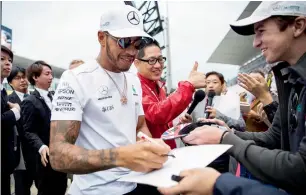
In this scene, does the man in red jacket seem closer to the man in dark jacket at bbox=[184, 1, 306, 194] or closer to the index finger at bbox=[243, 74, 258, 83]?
the index finger at bbox=[243, 74, 258, 83]

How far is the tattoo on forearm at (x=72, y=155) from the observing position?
1.29m

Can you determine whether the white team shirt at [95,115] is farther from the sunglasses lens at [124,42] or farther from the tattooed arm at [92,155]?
the sunglasses lens at [124,42]

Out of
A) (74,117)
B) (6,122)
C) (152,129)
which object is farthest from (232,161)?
(6,122)

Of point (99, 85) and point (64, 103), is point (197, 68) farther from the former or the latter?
point (64, 103)

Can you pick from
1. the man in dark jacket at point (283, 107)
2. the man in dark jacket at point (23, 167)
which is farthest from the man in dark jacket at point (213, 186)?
the man in dark jacket at point (23, 167)

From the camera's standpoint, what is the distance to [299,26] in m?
1.34

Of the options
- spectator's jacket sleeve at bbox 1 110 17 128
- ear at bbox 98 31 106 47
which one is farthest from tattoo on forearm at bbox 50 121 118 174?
spectator's jacket sleeve at bbox 1 110 17 128

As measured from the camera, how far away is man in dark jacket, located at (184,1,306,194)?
A: 3.48 feet

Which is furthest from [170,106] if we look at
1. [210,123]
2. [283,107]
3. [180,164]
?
[180,164]

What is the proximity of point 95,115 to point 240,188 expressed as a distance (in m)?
0.87

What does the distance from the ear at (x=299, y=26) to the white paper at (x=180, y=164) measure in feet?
2.31

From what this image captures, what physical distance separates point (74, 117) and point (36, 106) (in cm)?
231

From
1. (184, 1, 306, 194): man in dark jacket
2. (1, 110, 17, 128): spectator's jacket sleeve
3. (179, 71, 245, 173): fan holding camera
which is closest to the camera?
(184, 1, 306, 194): man in dark jacket

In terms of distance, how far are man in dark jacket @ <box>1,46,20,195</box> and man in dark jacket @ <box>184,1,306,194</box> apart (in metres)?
2.39
